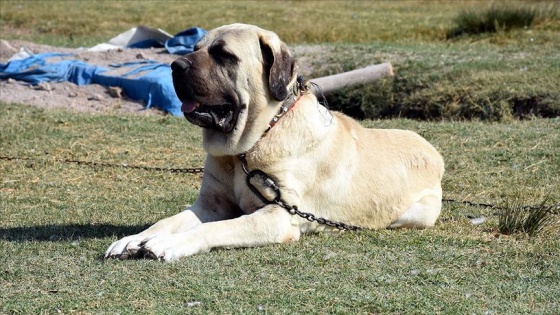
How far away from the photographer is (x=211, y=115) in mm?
5719

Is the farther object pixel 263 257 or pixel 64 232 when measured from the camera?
pixel 64 232

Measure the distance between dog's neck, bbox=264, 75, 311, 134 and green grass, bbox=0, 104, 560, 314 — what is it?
0.83 m

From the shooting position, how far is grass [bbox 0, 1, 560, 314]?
4.81m

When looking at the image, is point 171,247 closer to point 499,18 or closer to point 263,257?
point 263,257

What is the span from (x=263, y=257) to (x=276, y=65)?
1217mm

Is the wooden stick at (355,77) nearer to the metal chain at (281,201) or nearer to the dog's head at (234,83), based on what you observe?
the metal chain at (281,201)

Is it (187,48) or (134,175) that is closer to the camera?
(134,175)

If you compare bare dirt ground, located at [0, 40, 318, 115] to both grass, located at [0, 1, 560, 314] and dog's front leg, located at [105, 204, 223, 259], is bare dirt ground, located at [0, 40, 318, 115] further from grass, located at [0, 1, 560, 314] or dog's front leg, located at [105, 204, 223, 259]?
dog's front leg, located at [105, 204, 223, 259]

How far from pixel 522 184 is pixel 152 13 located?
16.1m

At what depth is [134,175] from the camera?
28.7 ft

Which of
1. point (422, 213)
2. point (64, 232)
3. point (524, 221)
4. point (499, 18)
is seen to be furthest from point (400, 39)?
point (64, 232)

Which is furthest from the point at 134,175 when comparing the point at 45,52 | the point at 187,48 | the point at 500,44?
the point at 500,44

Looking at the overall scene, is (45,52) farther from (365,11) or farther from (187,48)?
(365,11)

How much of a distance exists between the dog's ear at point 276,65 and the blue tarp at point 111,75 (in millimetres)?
6714
